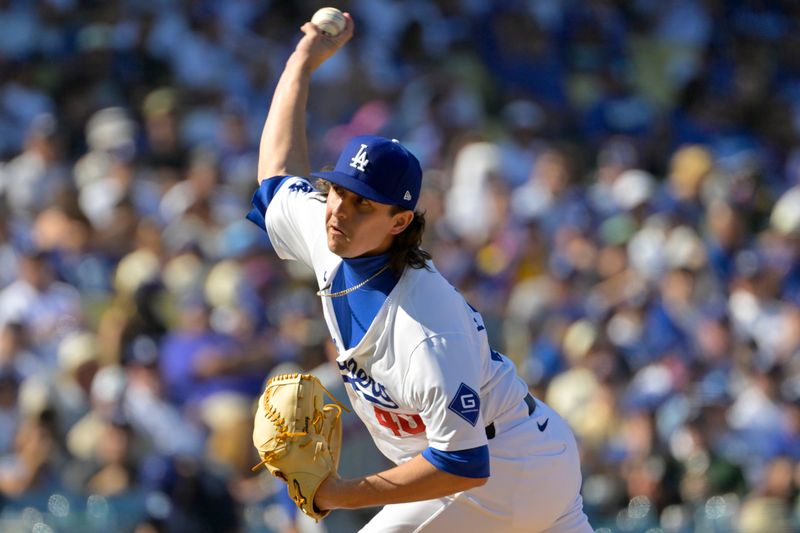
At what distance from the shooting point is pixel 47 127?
33.5 feet

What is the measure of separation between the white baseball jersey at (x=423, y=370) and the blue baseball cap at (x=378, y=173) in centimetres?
24

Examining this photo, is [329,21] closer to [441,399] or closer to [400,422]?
[400,422]

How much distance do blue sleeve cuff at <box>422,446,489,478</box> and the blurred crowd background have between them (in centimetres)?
282

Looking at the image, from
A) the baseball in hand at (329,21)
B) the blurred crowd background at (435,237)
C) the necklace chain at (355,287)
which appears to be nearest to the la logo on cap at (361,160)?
the necklace chain at (355,287)

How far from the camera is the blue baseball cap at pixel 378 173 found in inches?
154

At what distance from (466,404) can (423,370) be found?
0.15m

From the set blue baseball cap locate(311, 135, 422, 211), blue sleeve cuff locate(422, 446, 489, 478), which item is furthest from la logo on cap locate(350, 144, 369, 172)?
blue sleeve cuff locate(422, 446, 489, 478)

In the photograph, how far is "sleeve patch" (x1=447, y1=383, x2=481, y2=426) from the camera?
379cm

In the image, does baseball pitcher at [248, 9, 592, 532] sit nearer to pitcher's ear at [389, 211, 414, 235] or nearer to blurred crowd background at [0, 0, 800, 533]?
pitcher's ear at [389, 211, 414, 235]

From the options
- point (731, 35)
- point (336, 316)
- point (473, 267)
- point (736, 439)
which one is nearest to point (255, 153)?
point (473, 267)

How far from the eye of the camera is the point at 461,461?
3828mm

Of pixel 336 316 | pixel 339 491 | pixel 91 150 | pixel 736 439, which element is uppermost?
pixel 336 316

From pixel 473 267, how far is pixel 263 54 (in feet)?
10.6

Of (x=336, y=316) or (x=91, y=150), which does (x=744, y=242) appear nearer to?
(x=91, y=150)
